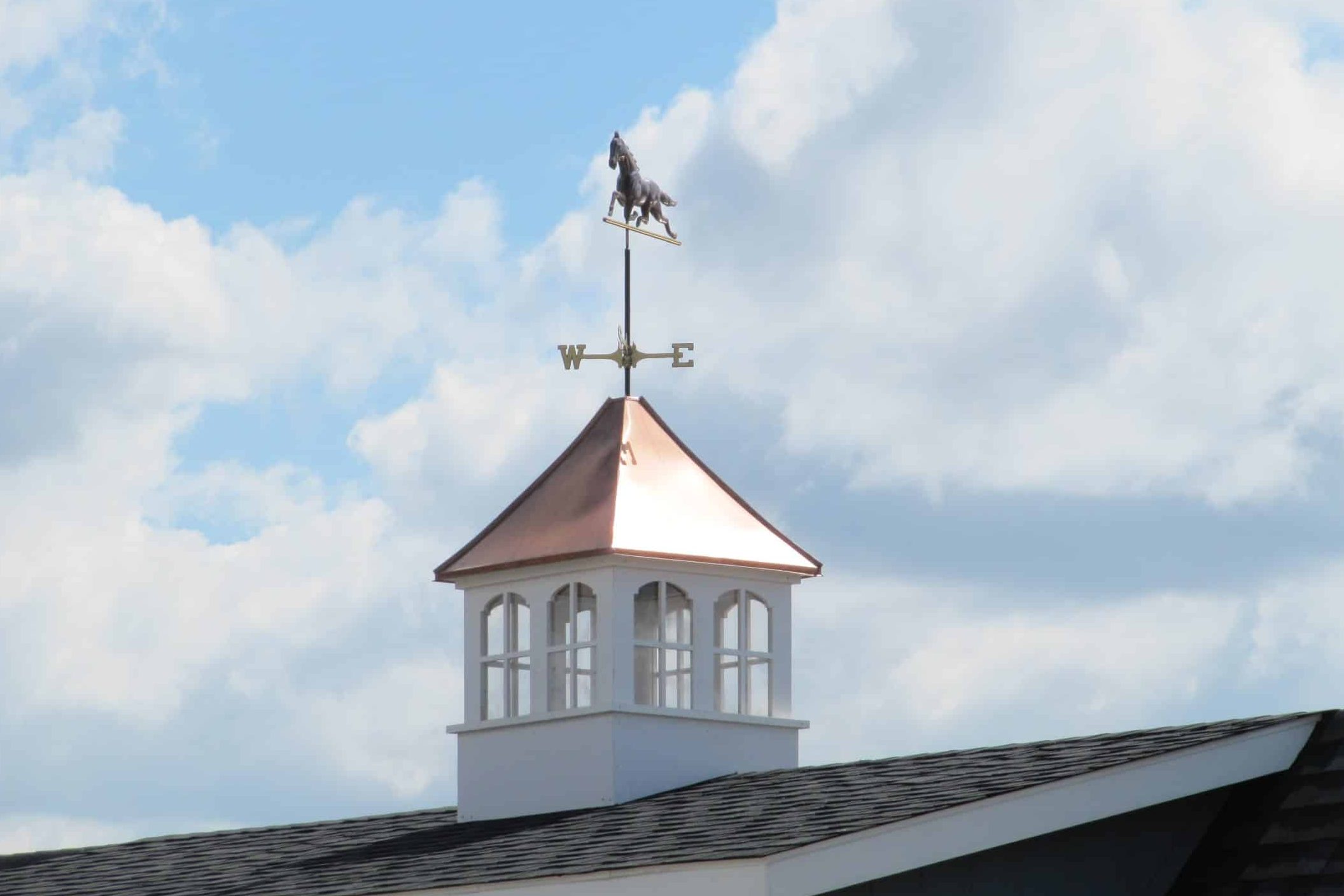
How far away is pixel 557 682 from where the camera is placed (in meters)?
21.4

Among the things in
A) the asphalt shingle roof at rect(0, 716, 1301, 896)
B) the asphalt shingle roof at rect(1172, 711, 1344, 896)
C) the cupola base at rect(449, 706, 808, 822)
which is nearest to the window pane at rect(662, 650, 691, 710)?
the cupola base at rect(449, 706, 808, 822)

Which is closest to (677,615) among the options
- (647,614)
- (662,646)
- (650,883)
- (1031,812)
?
(647,614)

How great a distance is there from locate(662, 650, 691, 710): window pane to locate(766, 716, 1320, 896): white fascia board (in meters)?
5.15

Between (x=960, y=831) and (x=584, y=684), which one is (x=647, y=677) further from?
(x=960, y=831)

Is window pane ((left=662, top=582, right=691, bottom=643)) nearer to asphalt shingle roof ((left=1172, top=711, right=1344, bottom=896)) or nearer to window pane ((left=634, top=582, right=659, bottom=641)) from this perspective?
window pane ((left=634, top=582, right=659, bottom=641))

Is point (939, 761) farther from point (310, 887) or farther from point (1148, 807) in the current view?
point (310, 887)

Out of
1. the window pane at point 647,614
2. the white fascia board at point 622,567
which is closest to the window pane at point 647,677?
the window pane at point 647,614

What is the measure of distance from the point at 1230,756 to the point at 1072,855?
1325 millimetres

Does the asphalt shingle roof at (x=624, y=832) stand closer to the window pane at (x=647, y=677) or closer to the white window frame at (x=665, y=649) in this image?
the white window frame at (x=665, y=649)

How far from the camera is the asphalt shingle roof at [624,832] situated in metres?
16.3

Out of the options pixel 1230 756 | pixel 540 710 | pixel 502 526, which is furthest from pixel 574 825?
pixel 1230 756

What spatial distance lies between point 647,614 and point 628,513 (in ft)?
3.48

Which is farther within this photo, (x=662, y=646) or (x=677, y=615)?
(x=677, y=615)

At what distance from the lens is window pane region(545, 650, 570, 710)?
21266 millimetres
